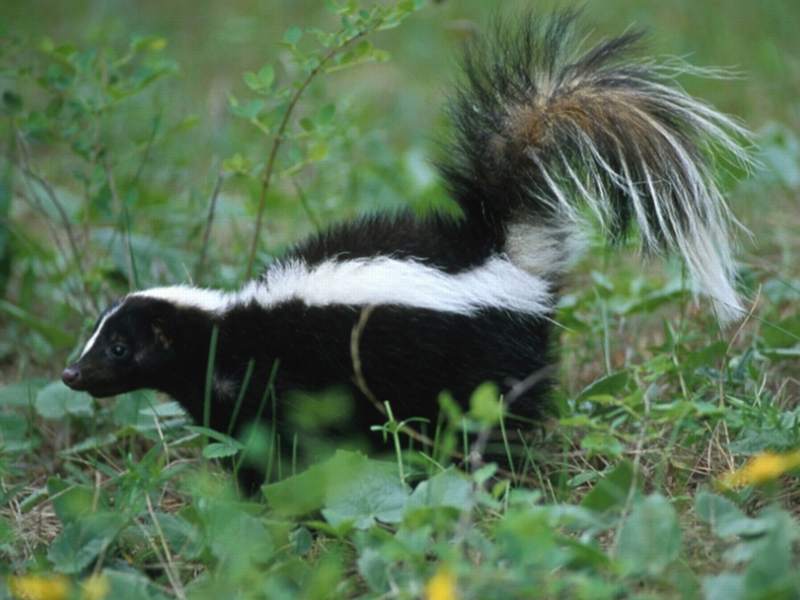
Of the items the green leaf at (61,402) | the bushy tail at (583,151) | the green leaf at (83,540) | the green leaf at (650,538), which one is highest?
the bushy tail at (583,151)

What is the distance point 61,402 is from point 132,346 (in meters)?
0.51

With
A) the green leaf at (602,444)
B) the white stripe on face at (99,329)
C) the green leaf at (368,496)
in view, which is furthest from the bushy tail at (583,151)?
the white stripe on face at (99,329)

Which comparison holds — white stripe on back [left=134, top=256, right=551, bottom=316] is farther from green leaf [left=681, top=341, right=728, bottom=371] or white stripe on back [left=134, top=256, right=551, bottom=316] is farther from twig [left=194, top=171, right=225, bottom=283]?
twig [left=194, top=171, right=225, bottom=283]

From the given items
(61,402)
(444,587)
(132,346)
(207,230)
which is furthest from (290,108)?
(444,587)

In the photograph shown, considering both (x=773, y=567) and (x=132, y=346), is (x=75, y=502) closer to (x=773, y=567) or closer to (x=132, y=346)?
(x=132, y=346)

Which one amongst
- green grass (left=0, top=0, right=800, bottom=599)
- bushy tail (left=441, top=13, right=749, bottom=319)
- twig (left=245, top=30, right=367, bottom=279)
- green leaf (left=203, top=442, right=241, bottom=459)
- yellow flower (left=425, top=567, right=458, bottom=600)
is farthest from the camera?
twig (left=245, top=30, right=367, bottom=279)

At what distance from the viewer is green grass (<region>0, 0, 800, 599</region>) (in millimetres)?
2703

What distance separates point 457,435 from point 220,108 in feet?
13.1

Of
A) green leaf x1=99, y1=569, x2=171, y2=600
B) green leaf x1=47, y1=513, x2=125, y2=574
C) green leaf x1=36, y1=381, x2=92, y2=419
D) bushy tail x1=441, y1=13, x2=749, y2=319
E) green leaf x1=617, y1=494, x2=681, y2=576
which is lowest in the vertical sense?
green leaf x1=36, y1=381, x2=92, y2=419

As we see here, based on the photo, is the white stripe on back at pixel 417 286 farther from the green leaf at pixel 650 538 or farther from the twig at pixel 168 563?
the green leaf at pixel 650 538

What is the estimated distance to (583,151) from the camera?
12.0 feet

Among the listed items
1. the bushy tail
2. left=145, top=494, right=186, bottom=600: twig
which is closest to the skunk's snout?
left=145, top=494, right=186, bottom=600: twig

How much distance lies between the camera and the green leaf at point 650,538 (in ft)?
8.48

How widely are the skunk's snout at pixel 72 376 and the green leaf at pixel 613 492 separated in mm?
1757
